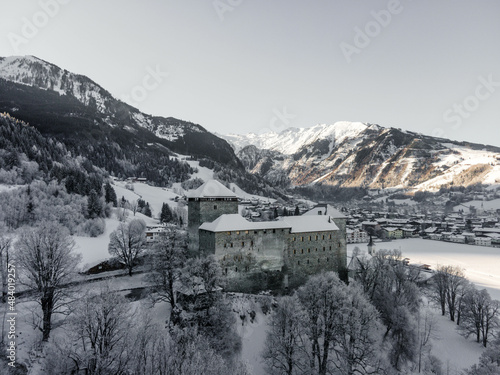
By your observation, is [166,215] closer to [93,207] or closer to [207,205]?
[93,207]

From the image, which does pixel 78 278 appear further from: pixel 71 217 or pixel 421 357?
pixel 421 357

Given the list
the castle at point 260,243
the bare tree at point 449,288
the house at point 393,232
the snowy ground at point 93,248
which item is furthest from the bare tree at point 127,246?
the house at point 393,232

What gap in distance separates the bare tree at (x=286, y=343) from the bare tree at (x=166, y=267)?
1196 centimetres

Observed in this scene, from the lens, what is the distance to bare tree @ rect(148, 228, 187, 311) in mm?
36344

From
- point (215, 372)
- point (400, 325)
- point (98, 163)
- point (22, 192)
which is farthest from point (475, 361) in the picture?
point (98, 163)

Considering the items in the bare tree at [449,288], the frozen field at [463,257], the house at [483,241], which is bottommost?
the frozen field at [463,257]

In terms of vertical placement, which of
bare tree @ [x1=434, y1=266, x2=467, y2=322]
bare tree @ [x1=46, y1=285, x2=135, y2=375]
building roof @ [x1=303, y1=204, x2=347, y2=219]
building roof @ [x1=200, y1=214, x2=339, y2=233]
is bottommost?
bare tree @ [x1=434, y1=266, x2=467, y2=322]

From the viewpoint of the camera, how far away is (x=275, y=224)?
45.4 meters

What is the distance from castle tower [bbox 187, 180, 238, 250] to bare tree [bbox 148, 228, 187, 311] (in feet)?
21.3

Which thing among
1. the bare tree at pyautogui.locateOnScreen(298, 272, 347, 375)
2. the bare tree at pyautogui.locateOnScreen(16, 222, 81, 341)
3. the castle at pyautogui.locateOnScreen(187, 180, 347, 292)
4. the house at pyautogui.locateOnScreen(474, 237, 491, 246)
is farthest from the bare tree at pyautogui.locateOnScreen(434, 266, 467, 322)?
the house at pyautogui.locateOnScreen(474, 237, 491, 246)

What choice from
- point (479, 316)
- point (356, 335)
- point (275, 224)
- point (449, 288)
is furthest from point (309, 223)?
point (449, 288)

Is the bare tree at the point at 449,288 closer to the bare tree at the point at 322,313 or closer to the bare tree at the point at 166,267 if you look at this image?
the bare tree at the point at 322,313

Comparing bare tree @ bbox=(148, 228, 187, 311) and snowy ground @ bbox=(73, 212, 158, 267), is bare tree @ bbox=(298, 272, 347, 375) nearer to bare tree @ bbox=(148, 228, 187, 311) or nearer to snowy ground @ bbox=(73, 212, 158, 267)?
bare tree @ bbox=(148, 228, 187, 311)

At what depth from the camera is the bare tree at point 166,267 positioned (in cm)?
3634
